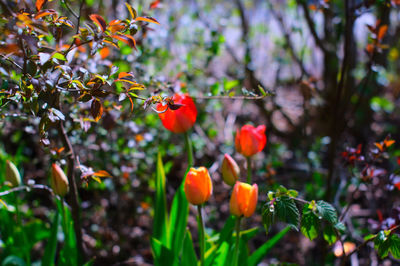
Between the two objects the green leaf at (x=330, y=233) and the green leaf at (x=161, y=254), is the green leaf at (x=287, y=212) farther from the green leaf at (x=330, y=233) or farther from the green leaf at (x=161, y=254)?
the green leaf at (x=161, y=254)

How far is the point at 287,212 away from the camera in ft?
2.72

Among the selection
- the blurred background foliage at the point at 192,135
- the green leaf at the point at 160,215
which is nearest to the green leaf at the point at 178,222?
the green leaf at the point at 160,215

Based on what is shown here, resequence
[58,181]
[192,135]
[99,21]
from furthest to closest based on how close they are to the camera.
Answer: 1. [192,135]
2. [58,181]
3. [99,21]

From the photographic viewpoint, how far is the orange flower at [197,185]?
894mm

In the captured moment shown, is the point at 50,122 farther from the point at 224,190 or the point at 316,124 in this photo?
the point at 316,124

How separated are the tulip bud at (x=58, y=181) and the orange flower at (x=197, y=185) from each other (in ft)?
1.15

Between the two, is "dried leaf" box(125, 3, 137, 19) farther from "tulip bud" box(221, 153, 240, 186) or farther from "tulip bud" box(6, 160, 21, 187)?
"tulip bud" box(6, 160, 21, 187)

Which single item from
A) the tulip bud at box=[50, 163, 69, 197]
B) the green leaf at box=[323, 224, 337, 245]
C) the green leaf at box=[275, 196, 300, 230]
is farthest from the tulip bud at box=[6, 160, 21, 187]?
the green leaf at box=[323, 224, 337, 245]

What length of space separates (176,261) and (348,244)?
2.80 ft

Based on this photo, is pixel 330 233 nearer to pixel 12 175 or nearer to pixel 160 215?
pixel 160 215

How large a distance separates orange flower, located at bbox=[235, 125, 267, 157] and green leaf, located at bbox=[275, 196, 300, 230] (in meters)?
0.23

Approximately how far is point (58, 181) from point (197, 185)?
39cm

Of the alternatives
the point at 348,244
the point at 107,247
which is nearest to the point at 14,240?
the point at 107,247

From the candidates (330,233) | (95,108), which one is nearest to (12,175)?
(95,108)
